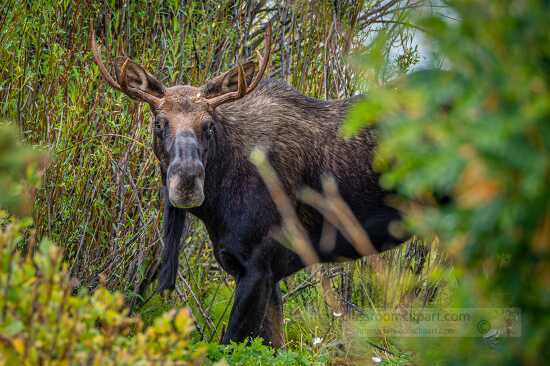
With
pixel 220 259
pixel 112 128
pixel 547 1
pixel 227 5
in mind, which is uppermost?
pixel 227 5

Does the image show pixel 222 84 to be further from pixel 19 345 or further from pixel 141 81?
pixel 19 345

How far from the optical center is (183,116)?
509 cm

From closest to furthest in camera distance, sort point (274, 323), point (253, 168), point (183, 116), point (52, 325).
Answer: point (52, 325) → point (183, 116) → point (253, 168) → point (274, 323)

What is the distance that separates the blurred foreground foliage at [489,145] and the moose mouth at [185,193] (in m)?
2.87

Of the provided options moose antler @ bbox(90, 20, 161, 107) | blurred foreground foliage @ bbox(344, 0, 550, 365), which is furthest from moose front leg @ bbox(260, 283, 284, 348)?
blurred foreground foliage @ bbox(344, 0, 550, 365)

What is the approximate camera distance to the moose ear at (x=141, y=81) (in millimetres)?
5316

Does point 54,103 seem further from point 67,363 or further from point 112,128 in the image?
point 67,363

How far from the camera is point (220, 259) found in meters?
5.32

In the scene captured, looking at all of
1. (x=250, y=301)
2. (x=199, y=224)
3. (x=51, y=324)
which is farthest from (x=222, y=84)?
(x=51, y=324)

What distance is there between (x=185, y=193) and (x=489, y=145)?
3195mm

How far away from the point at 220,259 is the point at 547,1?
3819 millimetres

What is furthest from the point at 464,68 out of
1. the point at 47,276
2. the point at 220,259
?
the point at 220,259

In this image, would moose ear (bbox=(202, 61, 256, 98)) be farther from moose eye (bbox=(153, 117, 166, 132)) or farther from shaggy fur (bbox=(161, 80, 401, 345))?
moose eye (bbox=(153, 117, 166, 132))

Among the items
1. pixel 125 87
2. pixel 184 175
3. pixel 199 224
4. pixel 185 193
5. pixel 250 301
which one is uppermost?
pixel 125 87
